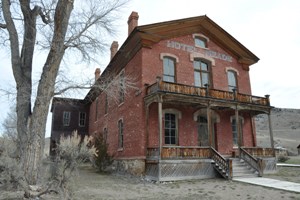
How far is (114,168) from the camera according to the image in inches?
687

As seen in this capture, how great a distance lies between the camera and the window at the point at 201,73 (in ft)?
54.7

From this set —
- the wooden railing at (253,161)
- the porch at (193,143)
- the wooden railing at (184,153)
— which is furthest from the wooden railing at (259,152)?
the wooden railing at (184,153)

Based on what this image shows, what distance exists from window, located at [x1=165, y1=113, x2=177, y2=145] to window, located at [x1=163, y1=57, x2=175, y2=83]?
7.37 feet

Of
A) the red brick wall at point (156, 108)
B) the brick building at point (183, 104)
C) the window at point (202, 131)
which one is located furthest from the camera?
the window at point (202, 131)

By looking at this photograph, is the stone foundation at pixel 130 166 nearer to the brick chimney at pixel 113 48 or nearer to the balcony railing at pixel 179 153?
the balcony railing at pixel 179 153

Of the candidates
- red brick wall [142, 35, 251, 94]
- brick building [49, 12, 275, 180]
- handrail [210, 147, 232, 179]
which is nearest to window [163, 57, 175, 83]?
brick building [49, 12, 275, 180]

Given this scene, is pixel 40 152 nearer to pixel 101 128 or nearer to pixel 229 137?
pixel 229 137

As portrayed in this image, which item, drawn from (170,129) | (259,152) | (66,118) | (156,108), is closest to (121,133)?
(170,129)

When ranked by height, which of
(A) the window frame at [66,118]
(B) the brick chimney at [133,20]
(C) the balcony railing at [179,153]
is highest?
(B) the brick chimney at [133,20]

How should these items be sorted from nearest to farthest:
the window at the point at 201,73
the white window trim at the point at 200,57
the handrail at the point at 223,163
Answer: the handrail at the point at 223,163, the white window trim at the point at 200,57, the window at the point at 201,73

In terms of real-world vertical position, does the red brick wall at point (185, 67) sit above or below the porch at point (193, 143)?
above

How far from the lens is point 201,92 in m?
14.0

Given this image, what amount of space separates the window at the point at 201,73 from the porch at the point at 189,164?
5.05m

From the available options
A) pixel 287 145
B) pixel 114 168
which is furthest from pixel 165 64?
pixel 287 145
